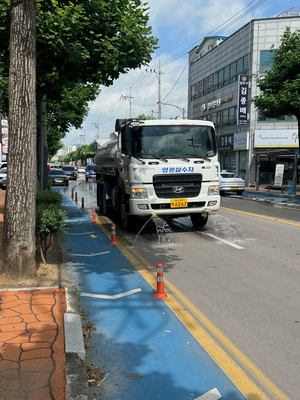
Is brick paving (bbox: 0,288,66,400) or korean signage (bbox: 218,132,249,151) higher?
korean signage (bbox: 218,132,249,151)

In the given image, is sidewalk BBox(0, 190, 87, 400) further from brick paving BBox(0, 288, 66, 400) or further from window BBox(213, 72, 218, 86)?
window BBox(213, 72, 218, 86)

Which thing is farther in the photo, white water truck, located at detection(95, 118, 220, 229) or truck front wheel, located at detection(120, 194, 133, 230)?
truck front wheel, located at detection(120, 194, 133, 230)

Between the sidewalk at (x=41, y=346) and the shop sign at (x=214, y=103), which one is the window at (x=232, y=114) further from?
the sidewalk at (x=41, y=346)

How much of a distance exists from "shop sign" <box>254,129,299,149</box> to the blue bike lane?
32383 mm

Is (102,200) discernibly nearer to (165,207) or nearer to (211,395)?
(165,207)

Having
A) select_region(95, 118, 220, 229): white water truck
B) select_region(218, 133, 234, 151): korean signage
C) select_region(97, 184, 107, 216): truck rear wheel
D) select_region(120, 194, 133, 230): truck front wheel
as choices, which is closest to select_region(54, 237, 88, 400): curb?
select_region(95, 118, 220, 229): white water truck

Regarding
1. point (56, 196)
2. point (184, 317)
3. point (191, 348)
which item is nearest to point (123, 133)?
point (56, 196)

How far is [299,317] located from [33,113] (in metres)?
4.37

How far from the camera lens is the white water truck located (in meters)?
10.3

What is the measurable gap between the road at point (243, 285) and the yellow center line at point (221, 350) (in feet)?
0.04

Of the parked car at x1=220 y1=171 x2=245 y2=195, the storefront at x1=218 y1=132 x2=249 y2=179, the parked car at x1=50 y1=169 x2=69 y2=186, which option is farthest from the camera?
the storefront at x1=218 y1=132 x2=249 y2=179

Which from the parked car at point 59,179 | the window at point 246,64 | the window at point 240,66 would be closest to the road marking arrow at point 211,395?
the parked car at point 59,179

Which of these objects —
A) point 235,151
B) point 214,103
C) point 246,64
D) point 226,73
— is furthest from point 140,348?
point 214,103

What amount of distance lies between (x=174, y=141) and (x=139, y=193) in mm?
1617
